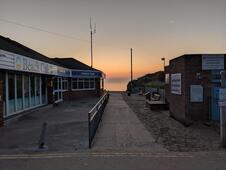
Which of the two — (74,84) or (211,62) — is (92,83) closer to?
(74,84)

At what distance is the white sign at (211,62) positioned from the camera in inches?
611

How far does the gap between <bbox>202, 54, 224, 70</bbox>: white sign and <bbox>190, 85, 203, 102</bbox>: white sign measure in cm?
99

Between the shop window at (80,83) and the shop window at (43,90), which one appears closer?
the shop window at (43,90)

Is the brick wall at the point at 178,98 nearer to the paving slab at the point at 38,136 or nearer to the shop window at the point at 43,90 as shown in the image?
the paving slab at the point at 38,136

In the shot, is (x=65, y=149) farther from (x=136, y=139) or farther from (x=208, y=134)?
(x=208, y=134)

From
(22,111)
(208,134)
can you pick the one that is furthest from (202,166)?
(22,111)

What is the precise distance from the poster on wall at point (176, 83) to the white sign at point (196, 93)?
4.93ft

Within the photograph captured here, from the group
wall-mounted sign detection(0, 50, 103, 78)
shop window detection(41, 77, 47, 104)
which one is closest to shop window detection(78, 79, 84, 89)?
wall-mounted sign detection(0, 50, 103, 78)

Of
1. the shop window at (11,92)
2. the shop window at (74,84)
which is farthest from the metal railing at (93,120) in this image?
the shop window at (74,84)

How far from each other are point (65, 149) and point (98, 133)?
3.11m

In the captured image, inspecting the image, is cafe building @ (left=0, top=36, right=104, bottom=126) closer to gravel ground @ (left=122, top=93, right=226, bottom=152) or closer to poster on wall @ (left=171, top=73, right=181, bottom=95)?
gravel ground @ (left=122, top=93, right=226, bottom=152)

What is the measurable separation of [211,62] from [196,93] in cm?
165

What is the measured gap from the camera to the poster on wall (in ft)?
56.0

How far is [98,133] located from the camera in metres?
12.4
